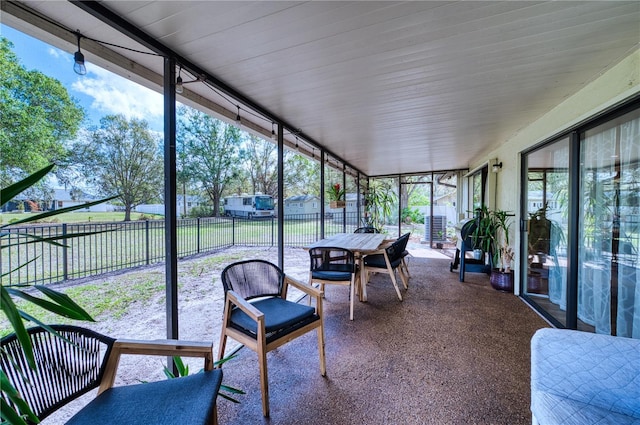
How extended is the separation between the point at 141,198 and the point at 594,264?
145 inches

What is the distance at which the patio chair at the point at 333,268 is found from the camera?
2666 mm

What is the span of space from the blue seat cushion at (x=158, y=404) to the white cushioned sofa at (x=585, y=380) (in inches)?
54.4

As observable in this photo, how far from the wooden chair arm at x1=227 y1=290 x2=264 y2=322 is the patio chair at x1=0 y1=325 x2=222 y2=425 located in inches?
12.6

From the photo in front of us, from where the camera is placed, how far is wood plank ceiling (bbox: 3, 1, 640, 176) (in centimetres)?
128

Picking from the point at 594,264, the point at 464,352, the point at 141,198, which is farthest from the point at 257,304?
the point at 594,264

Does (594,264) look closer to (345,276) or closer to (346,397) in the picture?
(345,276)

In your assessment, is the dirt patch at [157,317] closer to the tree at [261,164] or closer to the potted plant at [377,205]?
the potted plant at [377,205]

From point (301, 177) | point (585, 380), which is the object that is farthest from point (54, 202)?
point (301, 177)

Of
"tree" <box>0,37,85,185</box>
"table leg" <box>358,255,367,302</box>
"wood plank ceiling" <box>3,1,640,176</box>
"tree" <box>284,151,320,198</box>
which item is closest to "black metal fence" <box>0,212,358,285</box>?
"tree" <box>0,37,85,185</box>

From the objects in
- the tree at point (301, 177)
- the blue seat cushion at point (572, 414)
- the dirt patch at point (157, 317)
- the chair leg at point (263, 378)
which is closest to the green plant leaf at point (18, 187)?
the chair leg at point (263, 378)

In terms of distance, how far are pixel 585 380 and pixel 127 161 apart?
9.88 feet

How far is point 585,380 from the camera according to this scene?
3.51ft

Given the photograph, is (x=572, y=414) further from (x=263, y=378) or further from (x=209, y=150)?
(x=209, y=150)

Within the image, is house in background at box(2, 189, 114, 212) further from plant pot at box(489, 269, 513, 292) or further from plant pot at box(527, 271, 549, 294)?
plant pot at box(489, 269, 513, 292)
